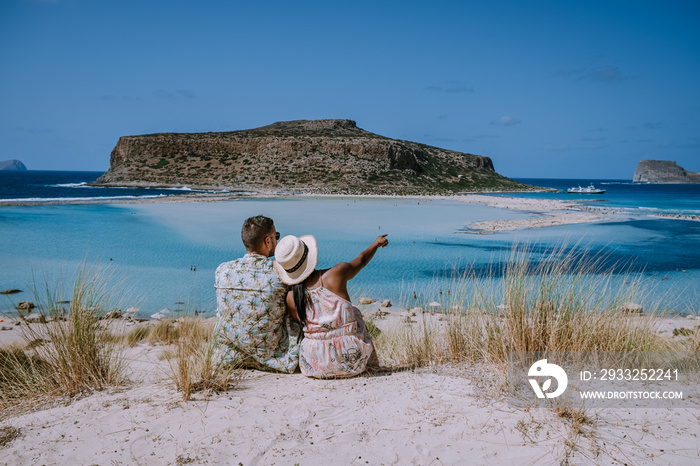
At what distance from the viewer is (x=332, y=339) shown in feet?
12.4

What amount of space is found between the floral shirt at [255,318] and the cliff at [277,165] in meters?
45.0

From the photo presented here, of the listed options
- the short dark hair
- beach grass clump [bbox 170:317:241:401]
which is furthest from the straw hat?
beach grass clump [bbox 170:317:241:401]

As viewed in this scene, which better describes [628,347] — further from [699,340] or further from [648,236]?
[648,236]

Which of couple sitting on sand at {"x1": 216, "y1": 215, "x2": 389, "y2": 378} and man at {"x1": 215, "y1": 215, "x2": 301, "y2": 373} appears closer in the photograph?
couple sitting on sand at {"x1": 216, "y1": 215, "x2": 389, "y2": 378}

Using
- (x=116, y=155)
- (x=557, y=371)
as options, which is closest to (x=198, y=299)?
(x=557, y=371)

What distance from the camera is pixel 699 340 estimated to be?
4.07m

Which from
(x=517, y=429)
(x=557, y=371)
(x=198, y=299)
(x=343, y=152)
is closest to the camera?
(x=517, y=429)

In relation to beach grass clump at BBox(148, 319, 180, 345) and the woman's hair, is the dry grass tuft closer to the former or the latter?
the woman's hair

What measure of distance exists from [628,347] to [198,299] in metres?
6.82

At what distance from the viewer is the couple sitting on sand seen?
370 centimetres

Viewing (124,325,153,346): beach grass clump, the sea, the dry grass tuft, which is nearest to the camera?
the dry grass tuft

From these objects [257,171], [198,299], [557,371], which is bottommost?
[198,299]

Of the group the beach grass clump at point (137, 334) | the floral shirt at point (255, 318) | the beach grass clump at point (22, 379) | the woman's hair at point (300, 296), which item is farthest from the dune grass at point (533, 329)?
the beach grass clump at point (137, 334)

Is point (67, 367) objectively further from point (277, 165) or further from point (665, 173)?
point (665, 173)
